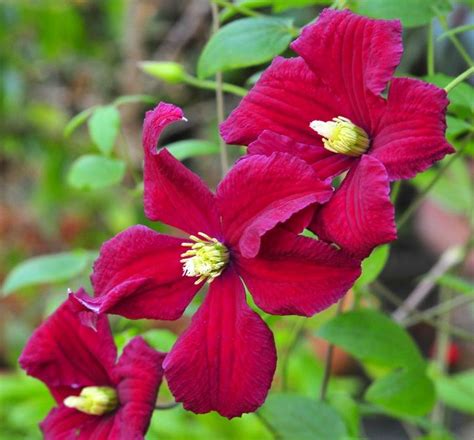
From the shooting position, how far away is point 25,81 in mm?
2520

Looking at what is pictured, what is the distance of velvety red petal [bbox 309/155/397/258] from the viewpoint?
464mm

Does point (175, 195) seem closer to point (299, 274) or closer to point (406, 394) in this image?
point (299, 274)

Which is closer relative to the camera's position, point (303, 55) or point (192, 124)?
point (303, 55)

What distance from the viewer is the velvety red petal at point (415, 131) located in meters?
0.49

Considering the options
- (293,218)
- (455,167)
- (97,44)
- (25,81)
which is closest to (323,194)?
(293,218)

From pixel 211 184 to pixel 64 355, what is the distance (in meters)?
1.86

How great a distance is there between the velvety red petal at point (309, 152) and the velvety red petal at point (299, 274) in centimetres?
5

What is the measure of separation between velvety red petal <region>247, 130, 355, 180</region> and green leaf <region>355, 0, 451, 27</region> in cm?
13

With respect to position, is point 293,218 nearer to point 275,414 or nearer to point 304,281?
point 304,281

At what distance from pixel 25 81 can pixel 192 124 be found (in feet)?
1.71

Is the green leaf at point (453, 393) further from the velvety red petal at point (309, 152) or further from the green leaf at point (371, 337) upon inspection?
the velvety red petal at point (309, 152)

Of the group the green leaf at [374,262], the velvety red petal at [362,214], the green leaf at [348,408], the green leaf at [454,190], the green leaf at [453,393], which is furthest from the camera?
the green leaf at [454,190]

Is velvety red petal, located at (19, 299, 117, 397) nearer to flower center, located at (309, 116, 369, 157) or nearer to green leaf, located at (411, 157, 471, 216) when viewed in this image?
flower center, located at (309, 116, 369, 157)

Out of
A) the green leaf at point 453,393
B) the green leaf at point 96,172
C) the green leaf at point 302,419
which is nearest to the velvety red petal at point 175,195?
the green leaf at point 302,419
